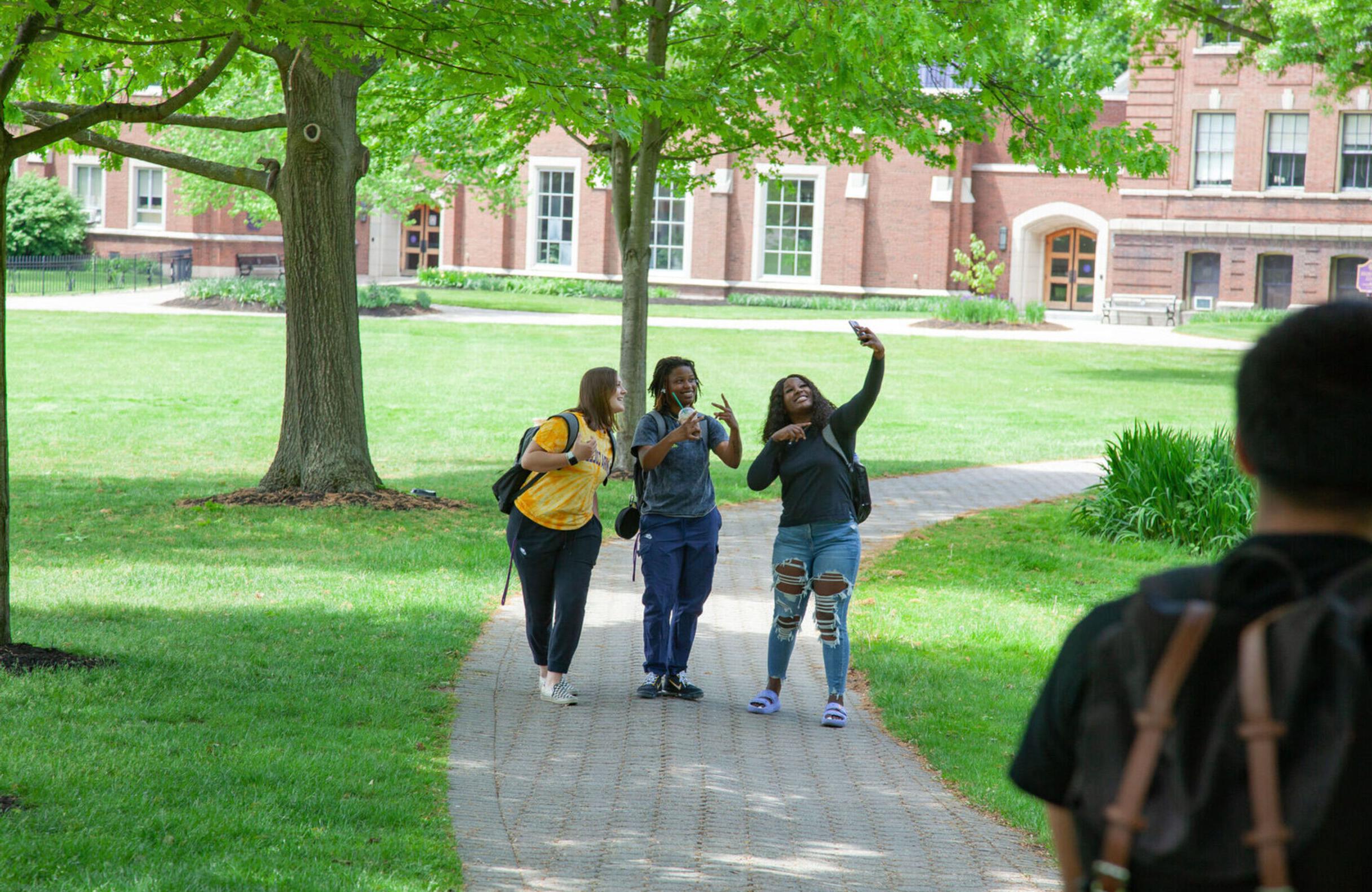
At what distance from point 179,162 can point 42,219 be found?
117 feet

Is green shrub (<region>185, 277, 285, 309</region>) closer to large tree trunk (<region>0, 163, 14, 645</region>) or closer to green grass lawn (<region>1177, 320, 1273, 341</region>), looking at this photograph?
green grass lawn (<region>1177, 320, 1273, 341</region>)

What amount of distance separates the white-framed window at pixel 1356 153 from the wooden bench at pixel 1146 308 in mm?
5660

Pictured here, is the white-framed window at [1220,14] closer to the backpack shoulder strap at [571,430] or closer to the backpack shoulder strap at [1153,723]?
the backpack shoulder strap at [571,430]

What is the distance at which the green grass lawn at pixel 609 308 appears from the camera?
127 feet

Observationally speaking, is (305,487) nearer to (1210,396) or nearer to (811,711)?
(811,711)

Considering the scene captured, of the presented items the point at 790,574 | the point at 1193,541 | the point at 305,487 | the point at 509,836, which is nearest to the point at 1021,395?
the point at 1193,541

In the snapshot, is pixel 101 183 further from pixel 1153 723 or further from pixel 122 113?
pixel 1153 723

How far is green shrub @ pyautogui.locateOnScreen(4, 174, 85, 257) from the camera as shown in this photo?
4350 cm

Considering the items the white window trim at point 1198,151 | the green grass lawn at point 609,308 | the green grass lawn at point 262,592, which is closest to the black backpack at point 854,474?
the green grass lawn at point 262,592

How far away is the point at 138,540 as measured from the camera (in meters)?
10.8

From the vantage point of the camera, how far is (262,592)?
9000 millimetres

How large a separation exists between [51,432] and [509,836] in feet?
49.5

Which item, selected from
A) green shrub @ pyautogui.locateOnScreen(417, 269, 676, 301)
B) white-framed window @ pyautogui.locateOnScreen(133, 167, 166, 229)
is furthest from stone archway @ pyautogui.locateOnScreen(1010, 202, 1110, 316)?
white-framed window @ pyautogui.locateOnScreen(133, 167, 166, 229)

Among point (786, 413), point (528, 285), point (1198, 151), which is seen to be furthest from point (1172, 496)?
point (528, 285)
